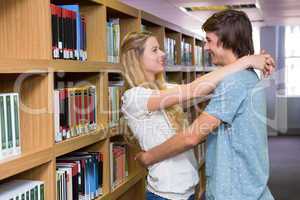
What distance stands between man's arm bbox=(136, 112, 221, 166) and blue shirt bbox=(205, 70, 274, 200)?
1.5 inches

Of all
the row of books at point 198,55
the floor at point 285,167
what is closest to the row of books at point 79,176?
the floor at point 285,167

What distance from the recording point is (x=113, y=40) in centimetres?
254

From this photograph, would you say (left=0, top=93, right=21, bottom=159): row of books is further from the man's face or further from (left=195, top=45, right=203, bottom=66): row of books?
(left=195, top=45, right=203, bottom=66): row of books

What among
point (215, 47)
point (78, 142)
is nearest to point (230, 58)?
point (215, 47)

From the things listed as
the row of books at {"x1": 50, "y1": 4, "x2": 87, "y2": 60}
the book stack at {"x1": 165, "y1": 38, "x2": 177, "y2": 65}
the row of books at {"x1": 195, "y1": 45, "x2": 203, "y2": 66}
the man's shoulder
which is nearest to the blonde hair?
the row of books at {"x1": 50, "y1": 4, "x2": 87, "y2": 60}

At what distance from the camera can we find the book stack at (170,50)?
3.69m

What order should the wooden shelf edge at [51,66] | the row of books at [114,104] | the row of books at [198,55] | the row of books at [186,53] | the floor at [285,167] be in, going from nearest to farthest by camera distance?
the wooden shelf edge at [51,66] → the row of books at [114,104] → the row of books at [186,53] → the floor at [285,167] → the row of books at [198,55]

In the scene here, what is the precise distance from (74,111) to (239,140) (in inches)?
35.2

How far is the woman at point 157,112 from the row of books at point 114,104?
0.47 m

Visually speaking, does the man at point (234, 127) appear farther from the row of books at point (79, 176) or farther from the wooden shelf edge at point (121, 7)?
the wooden shelf edge at point (121, 7)

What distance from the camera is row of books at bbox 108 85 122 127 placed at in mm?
2426

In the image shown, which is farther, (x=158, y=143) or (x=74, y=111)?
(x=74, y=111)

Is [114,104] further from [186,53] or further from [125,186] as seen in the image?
[186,53]

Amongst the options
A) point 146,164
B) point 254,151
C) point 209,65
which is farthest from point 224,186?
point 209,65
